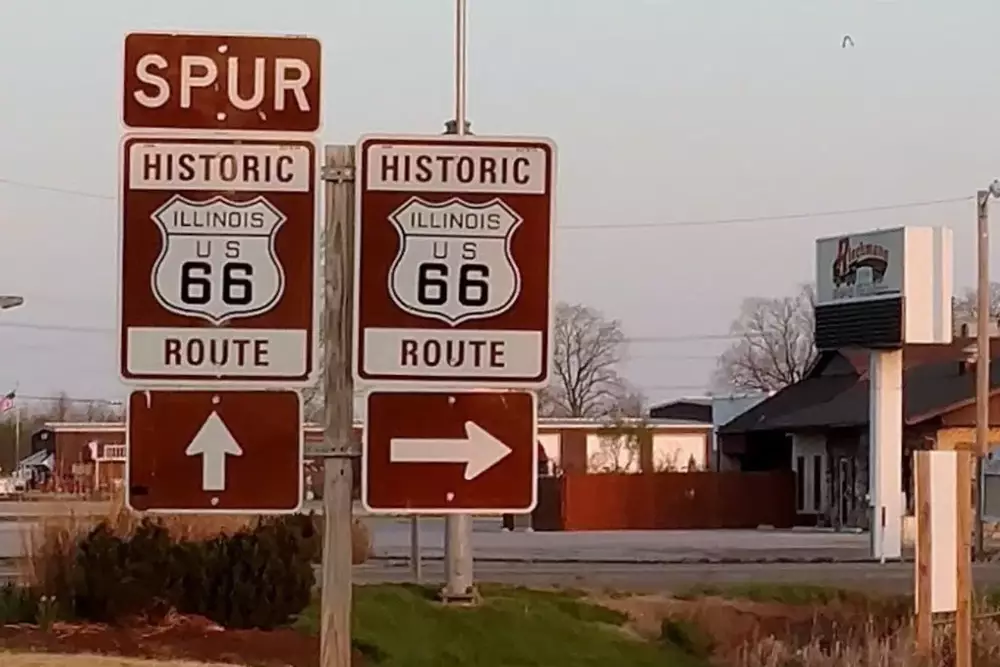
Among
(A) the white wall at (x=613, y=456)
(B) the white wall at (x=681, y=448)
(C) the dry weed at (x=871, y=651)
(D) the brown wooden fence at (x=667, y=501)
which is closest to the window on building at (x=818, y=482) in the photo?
(D) the brown wooden fence at (x=667, y=501)

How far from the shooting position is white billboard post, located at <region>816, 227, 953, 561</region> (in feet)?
113

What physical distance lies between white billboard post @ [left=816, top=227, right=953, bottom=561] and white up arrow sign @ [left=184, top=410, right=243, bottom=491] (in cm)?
3056

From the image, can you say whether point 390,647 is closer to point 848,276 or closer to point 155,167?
point 155,167

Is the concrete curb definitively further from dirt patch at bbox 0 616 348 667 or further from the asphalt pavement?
dirt patch at bbox 0 616 348 667

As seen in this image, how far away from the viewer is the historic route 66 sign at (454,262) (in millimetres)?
4547

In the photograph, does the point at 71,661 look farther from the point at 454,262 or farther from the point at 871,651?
the point at 454,262

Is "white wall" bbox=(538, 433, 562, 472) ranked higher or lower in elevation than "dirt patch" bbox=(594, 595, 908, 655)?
higher

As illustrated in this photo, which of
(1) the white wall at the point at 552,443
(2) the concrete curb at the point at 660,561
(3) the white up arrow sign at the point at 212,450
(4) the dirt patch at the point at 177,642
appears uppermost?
(3) the white up arrow sign at the point at 212,450

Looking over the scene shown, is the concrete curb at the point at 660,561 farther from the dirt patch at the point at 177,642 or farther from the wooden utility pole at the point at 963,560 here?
the wooden utility pole at the point at 963,560

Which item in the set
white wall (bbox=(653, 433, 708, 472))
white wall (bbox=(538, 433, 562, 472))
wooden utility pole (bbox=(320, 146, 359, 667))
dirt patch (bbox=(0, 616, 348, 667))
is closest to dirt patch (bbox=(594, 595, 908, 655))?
dirt patch (bbox=(0, 616, 348, 667))

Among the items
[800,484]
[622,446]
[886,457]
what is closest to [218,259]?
[886,457]

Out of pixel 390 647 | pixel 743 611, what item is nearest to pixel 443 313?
pixel 390 647

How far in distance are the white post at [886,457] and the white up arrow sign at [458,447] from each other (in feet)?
98.3

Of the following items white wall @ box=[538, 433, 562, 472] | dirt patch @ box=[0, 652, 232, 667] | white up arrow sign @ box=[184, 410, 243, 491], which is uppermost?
white up arrow sign @ box=[184, 410, 243, 491]
